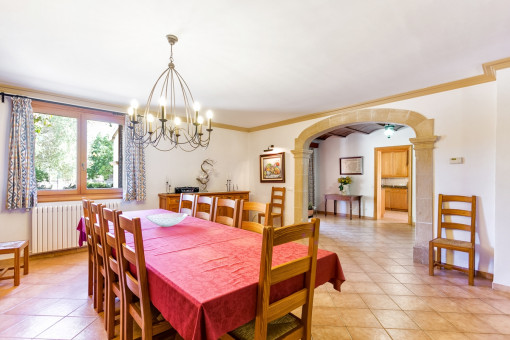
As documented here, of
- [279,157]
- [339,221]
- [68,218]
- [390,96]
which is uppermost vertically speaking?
[390,96]

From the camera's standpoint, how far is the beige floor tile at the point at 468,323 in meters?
1.85

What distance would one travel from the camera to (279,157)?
16.7 feet

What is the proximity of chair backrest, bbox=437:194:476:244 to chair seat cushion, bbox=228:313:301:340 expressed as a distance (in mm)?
2685

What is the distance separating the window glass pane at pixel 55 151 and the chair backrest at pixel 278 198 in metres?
3.51

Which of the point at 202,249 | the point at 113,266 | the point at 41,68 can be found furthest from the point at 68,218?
the point at 202,249

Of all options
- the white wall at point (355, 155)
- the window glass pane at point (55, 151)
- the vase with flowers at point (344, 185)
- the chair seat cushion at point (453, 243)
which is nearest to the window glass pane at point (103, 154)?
the window glass pane at point (55, 151)

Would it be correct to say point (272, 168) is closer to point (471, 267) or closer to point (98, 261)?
point (471, 267)

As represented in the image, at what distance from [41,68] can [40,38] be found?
0.76 metres

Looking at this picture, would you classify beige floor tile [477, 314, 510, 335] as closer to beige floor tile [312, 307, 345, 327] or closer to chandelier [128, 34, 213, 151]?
beige floor tile [312, 307, 345, 327]

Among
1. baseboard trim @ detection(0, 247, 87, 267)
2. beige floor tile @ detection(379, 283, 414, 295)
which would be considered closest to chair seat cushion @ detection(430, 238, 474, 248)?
beige floor tile @ detection(379, 283, 414, 295)

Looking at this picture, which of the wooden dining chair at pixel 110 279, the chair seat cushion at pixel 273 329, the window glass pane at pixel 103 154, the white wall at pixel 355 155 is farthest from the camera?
the white wall at pixel 355 155

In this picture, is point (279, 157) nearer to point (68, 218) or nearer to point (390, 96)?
point (390, 96)

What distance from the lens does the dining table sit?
0.95 m

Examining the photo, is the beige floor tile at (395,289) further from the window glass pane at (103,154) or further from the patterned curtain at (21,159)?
the patterned curtain at (21,159)
